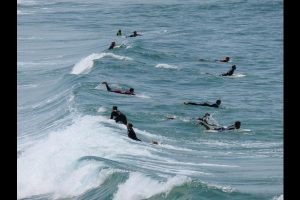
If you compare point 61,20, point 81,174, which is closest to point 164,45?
point 61,20

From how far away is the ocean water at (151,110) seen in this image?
45.4ft

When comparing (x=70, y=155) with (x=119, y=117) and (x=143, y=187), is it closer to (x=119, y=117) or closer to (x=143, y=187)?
(x=119, y=117)

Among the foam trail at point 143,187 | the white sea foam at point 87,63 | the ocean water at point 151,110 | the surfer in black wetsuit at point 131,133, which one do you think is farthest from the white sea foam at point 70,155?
the white sea foam at point 87,63

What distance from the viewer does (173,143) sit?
18.7 metres

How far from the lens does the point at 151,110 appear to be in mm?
23953

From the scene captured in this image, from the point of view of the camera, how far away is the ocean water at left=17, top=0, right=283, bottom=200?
13844mm

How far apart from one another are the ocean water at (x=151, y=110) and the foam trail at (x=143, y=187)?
23 millimetres

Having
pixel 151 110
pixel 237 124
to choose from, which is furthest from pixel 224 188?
pixel 151 110

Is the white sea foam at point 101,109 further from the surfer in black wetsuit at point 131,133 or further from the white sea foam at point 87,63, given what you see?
the white sea foam at point 87,63

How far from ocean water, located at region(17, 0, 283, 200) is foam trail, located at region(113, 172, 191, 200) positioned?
0.02 meters

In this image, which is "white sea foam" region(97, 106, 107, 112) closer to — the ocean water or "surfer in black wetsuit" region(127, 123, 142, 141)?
the ocean water

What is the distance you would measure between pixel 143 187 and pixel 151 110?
11250 mm

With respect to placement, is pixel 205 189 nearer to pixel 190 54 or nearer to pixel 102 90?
pixel 102 90

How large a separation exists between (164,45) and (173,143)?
2487cm
